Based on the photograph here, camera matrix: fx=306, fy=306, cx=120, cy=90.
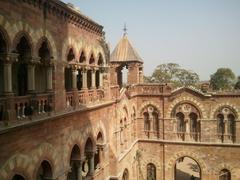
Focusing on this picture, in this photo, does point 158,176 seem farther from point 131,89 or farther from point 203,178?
point 131,89

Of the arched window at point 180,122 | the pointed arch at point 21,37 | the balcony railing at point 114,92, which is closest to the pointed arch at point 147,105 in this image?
the arched window at point 180,122

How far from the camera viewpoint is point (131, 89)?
923 inches

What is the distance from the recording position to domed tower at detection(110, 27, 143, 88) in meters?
25.1

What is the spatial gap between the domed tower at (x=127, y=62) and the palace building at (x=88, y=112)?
83 mm

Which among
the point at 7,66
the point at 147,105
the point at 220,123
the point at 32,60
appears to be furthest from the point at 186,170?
the point at 7,66

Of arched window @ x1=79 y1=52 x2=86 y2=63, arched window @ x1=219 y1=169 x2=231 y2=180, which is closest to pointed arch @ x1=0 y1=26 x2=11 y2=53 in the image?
arched window @ x1=79 y1=52 x2=86 y2=63

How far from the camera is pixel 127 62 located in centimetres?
2514

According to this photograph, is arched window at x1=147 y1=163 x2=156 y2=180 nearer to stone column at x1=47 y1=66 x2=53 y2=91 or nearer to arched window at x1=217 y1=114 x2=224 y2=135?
arched window at x1=217 y1=114 x2=224 y2=135

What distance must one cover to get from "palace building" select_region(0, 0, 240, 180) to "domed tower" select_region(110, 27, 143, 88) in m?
0.08

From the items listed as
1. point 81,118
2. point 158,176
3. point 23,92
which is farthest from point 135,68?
point 23,92

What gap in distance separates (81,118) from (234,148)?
14.4m

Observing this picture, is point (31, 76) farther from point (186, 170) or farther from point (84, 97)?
point (186, 170)

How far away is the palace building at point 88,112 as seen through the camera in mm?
9223

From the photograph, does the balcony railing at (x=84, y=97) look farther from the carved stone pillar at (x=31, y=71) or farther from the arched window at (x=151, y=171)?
the arched window at (x=151, y=171)
